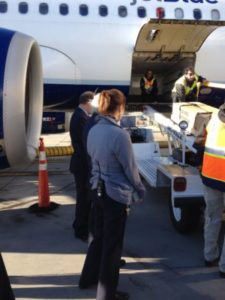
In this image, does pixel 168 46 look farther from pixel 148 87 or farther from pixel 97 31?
pixel 97 31

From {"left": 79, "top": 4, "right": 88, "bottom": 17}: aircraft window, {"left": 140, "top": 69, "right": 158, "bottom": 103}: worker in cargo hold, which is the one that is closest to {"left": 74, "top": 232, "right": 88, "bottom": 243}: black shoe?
{"left": 79, "top": 4, "right": 88, "bottom": 17}: aircraft window

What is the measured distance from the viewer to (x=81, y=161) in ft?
18.8

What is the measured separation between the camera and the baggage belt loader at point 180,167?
5.67m

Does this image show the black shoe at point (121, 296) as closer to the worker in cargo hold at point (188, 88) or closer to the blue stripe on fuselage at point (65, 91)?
the worker in cargo hold at point (188, 88)

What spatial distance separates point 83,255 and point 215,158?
1.73m

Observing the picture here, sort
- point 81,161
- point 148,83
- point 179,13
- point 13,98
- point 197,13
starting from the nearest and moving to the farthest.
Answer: point 13,98
point 81,161
point 179,13
point 197,13
point 148,83

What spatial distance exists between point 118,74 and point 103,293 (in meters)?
9.13

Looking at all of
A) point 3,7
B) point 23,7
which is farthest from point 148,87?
point 3,7

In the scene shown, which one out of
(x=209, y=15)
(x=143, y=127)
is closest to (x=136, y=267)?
(x=143, y=127)

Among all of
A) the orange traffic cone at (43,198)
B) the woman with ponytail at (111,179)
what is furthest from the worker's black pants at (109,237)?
the orange traffic cone at (43,198)

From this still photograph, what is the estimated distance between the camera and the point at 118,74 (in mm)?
12781

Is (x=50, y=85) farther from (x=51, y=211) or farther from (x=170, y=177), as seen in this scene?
(x=170, y=177)

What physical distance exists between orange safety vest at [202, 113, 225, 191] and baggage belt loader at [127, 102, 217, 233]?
813 millimetres

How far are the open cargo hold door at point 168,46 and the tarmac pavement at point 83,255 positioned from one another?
227 inches
